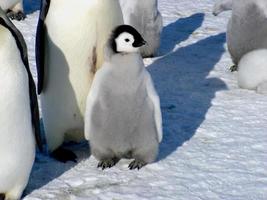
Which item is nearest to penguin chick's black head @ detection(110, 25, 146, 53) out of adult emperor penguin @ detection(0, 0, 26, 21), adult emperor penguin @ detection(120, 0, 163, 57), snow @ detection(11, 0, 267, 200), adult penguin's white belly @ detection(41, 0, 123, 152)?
adult penguin's white belly @ detection(41, 0, 123, 152)

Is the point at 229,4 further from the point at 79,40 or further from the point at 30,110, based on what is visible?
the point at 30,110

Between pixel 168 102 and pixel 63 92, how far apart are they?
46.8 inches

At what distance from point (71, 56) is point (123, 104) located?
48 cm

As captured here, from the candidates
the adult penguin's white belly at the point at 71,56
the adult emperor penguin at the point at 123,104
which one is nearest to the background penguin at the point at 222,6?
the adult penguin's white belly at the point at 71,56

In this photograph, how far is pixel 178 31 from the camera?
7527mm

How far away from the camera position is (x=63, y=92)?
4379 millimetres

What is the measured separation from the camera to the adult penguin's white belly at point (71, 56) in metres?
4.29

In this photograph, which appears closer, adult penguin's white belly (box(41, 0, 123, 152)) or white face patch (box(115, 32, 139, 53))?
white face patch (box(115, 32, 139, 53))

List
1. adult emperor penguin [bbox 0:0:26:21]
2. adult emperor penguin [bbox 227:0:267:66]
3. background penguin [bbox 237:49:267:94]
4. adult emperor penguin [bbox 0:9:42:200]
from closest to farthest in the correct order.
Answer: adult emperor penguin [bbox 0:9:42:200], background penguin [bbox 237:49:267:94], adult emperor penguin [bbox 227:0:267:66], adult emperor penguin [bbox 0:0:26:21]

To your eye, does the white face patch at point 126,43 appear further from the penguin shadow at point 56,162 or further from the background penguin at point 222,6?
the background penguin at point 222,6

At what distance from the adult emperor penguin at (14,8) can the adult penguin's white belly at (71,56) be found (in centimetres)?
322

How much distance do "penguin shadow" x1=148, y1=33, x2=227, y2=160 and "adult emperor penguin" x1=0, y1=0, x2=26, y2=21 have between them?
170cm

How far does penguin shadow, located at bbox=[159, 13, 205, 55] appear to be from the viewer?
23.0 feet

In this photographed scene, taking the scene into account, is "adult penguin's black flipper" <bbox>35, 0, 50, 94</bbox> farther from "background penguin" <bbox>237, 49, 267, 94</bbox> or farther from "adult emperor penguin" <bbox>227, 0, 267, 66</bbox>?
"adult emperor penguin" <bbox>227, 0, 267, 66</bbox>
